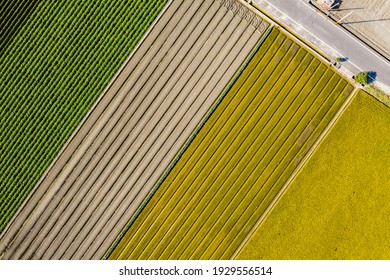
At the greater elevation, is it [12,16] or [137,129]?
[12,16]

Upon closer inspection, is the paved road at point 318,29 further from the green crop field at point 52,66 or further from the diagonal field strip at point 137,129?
the green crop field at point 52,66

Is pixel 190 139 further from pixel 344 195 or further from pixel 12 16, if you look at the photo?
pixel 12 16

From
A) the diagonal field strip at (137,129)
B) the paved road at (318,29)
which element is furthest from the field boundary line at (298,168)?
the diagonal field strip at (137,129)

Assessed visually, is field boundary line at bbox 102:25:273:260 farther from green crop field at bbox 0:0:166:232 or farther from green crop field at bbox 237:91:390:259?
green crop field at bbox 237:91:390:259

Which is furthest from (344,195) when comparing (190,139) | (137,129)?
(137,129)

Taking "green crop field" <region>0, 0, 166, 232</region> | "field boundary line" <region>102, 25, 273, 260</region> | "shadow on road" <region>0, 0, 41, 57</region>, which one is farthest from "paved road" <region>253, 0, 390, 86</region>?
"shadow on road" <region>0, 0, 41, 57</region>

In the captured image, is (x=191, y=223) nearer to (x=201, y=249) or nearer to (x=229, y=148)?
(x=201, y=249)

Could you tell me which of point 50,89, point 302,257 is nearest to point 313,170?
point 302,257
